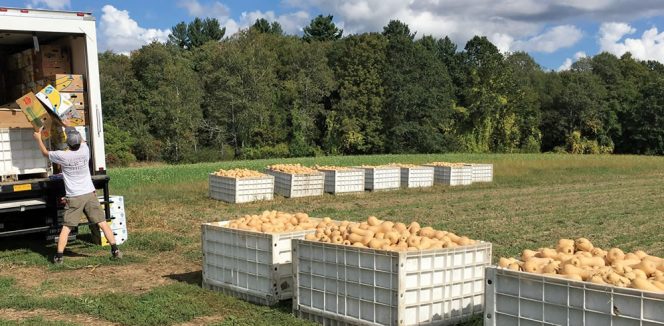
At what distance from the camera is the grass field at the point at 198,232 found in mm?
6633

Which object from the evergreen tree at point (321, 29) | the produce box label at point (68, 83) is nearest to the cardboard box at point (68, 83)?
the produce box label at point (68, 83)

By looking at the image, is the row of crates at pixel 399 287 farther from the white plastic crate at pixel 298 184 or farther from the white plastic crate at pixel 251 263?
the white plastic crate at pixel 298 184

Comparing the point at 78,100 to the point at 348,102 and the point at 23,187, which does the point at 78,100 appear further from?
the point at 348,102

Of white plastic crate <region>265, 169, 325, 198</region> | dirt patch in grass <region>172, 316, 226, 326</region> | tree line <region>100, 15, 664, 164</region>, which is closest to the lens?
dirt patch in grass <region>172, 316, 226, 326</region>

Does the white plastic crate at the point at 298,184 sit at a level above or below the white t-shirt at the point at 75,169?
below

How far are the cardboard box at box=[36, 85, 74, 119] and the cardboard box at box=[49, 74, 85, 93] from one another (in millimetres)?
126

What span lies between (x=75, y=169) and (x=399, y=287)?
6178 mm

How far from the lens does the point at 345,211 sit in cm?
1614

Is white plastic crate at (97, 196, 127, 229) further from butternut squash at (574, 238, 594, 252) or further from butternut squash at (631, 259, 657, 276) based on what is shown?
butternut squash at (631, 259, 657, 276)

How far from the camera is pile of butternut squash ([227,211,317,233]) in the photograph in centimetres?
699

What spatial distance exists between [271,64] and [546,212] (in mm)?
48007

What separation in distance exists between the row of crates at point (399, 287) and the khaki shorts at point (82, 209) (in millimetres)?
2931

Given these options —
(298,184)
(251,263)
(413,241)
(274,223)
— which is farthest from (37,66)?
(298,184)

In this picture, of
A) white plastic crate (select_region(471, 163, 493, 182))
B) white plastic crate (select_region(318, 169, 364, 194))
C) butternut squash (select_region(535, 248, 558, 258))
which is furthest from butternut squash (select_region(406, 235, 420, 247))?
white plastic crate (select_region(471, 163, 493, 182))
